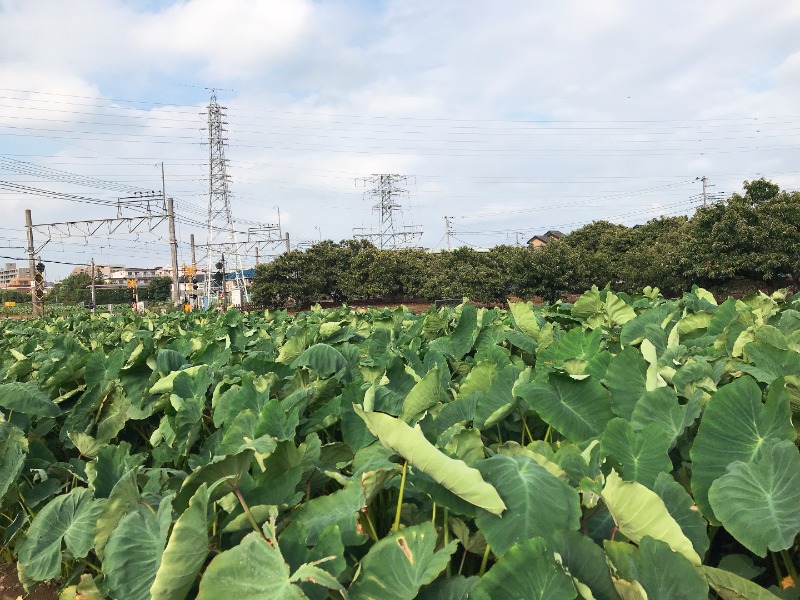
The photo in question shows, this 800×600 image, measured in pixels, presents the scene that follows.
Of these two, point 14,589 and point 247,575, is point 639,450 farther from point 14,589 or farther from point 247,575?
point 14,589

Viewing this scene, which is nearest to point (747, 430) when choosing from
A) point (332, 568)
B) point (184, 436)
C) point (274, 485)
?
point (332, 568)

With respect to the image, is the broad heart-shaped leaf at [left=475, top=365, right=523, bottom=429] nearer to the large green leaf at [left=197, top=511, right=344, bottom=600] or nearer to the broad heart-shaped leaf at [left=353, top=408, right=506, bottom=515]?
the broad heart-shaped leaf at [left=353, top=408, right=506, bottom=515]

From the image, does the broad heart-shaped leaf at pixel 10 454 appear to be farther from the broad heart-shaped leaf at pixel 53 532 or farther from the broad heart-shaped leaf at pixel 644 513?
the broad heart-shaped leaf at pixel 644 513

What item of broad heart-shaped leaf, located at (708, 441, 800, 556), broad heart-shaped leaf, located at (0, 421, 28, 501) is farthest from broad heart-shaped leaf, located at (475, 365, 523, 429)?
broad heart-shaped leaf, located at (0, 421, 28, 501)

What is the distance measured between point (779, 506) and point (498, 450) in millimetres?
580

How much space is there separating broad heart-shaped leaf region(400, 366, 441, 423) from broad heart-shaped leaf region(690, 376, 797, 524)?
0.63 meters

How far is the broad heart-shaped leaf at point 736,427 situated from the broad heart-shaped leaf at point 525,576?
0.47 meters

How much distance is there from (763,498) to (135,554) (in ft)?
4.38

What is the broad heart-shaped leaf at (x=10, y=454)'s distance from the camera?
2201 millimetres

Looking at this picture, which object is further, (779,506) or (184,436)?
(184,436)

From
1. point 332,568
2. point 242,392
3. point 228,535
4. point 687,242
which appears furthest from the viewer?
point 687,242

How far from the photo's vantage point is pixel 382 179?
2655 inches

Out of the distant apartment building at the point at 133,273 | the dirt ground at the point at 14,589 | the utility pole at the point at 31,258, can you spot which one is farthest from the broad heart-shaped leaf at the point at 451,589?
the distant apartment building at the point at 133,273

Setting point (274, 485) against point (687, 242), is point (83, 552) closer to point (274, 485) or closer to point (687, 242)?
point (274, 485)
